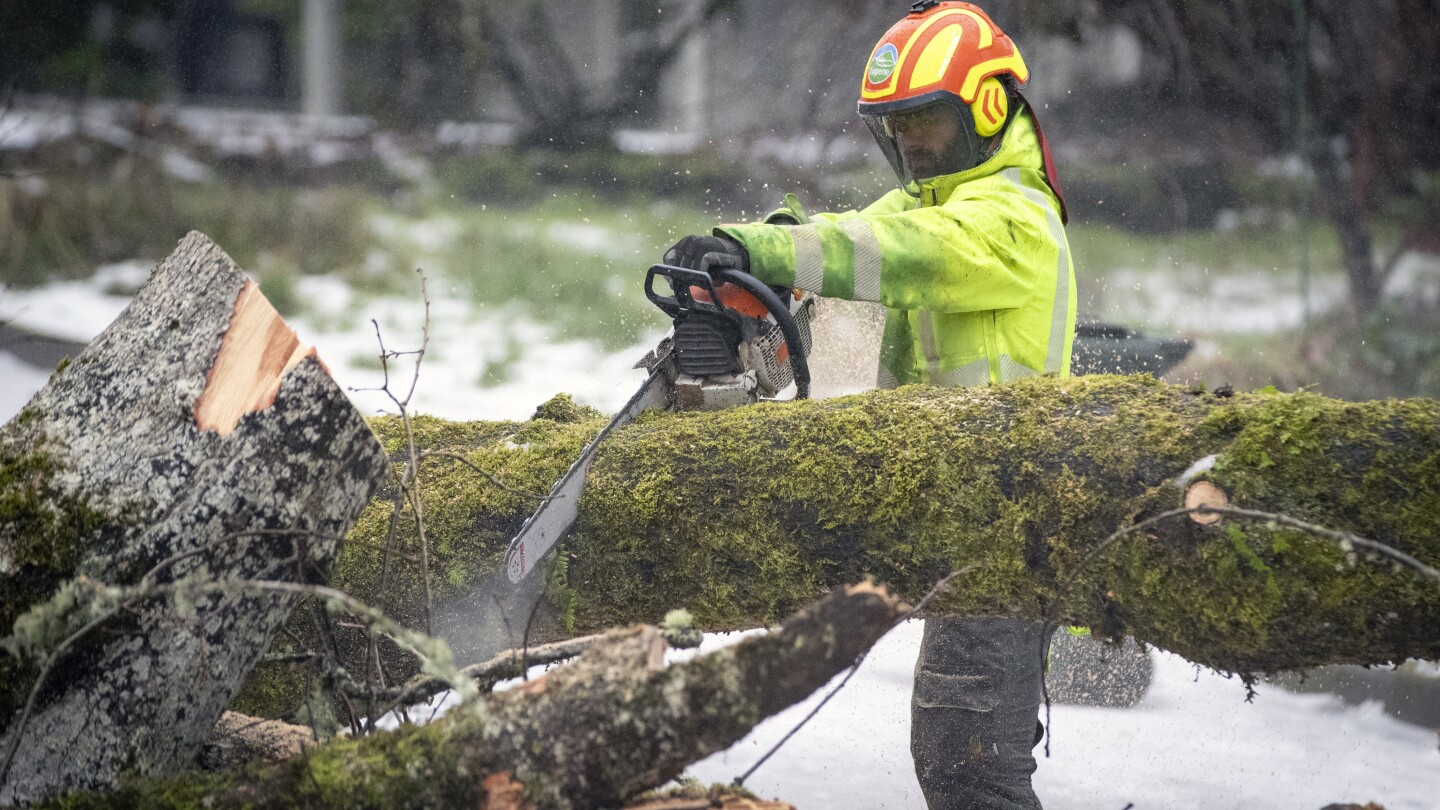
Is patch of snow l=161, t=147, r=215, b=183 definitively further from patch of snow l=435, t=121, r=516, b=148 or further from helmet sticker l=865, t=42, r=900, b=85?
helmet sticker l=865, t=42, r=900, b=85

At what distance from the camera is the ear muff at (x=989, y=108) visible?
2643 millimetres

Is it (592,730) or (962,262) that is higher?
(962,262)

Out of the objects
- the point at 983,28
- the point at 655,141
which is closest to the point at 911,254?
the point at 983,28

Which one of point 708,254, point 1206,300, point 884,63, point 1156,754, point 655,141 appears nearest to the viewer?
point 708,254

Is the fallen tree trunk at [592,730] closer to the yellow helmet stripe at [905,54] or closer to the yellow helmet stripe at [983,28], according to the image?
the yellow helmet stripe at [905,54]

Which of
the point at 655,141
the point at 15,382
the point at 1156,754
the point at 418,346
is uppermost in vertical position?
the point at 655,141

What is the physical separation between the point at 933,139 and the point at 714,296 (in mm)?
844

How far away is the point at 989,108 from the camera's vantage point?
2660 mm

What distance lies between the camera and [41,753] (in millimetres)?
1711

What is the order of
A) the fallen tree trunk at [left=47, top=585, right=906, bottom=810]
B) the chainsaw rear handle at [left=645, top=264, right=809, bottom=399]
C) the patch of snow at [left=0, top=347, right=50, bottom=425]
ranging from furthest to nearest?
1. the patch of snow at [left=0, top=347, right=50, bottom=425]
2. the chainsaw rear handle at [left=645, top=264, right=809, bottom=399]
3. the fallen tree trunk at [left=47, top=585, right=906, bottom=810]

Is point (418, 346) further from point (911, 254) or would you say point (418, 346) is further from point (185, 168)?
point (185, 168)

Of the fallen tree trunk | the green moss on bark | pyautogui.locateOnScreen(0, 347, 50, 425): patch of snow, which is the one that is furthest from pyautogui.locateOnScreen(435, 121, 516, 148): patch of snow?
the fallen tree trunk

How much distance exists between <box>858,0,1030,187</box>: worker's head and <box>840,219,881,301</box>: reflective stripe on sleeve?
486mm

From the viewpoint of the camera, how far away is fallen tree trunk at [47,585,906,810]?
4.56ft
